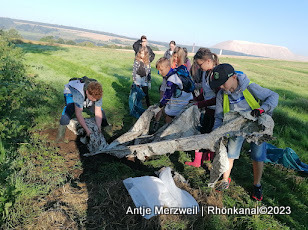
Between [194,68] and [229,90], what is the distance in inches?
82.4

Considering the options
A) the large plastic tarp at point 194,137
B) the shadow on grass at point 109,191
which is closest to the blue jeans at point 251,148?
the large plastic tarp at point 194,137

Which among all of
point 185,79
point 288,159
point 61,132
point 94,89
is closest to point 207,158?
point 288,159

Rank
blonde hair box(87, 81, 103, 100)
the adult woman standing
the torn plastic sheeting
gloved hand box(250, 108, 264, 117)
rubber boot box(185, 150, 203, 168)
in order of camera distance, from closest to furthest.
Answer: the torn plastic sheeting < gloved hand box(250, 108, 264, 117) < blonde hair box(87, 81, 103, 100) < rubber boot box(185, 150, 203, 168) < the adult woman standing

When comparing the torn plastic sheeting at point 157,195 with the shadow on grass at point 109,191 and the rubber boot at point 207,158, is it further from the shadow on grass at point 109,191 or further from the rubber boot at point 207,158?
the rubber boot at point 207,158

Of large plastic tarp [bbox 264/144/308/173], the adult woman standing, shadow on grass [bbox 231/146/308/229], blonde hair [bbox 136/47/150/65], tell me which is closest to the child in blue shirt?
shadow on grass [bbox 231/146/308/229]

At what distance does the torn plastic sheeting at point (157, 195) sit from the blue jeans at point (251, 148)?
92 cm

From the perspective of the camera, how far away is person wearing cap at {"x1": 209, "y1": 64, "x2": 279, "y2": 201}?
284cm

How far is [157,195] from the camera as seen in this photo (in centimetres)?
253

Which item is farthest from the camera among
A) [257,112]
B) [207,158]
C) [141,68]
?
[141,68]

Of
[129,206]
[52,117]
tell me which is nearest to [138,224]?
[129,206]

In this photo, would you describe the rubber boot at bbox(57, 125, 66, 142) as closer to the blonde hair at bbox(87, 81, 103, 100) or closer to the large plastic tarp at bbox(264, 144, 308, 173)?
the blonde hair at bbox(87, 81, 103, 100)

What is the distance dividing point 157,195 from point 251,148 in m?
1.55

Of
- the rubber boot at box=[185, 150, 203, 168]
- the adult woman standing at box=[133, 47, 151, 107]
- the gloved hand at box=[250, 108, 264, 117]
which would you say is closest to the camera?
the gloved hand at box=[250, 108, 264, 117]

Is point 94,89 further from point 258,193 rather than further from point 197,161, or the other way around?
point 258,193
